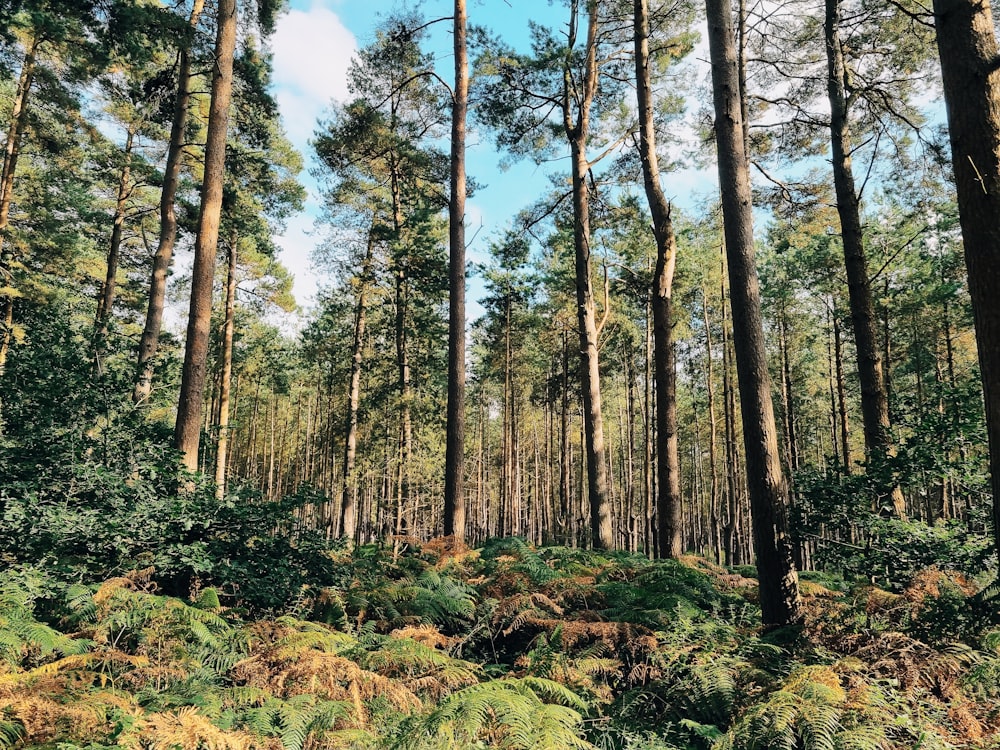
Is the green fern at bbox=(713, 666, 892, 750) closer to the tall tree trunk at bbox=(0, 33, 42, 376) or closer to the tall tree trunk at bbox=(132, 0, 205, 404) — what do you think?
the tall tree trunk at bbox=(132, 0, 205, 404)

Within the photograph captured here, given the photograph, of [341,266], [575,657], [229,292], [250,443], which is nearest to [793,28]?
[575,657]

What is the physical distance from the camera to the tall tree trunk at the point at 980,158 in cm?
342

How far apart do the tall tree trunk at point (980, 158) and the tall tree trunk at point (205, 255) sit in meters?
8.33

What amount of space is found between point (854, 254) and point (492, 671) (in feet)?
25.5

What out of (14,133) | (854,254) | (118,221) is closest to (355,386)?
(118,221)

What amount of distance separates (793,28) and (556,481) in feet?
116

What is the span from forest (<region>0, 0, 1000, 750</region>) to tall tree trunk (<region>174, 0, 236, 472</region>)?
6cm

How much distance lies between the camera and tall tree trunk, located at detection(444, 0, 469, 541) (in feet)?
32.5

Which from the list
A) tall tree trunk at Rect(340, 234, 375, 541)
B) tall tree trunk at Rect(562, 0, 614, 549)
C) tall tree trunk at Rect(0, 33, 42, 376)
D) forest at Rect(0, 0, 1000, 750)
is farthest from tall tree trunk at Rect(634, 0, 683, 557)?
tall tree trunk at Rect(0, 33, 42, 376)

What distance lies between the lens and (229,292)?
18.8 meters

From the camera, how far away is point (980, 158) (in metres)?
3.52

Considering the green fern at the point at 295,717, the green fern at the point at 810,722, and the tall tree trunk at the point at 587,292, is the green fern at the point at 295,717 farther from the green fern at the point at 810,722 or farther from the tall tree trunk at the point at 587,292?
the tall tree trunk at the point at 587,292

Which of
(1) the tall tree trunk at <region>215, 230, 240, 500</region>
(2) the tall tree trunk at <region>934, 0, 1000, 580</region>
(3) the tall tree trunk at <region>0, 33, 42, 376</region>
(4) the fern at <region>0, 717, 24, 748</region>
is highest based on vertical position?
(3) the tall tree trunk at <region>0, 33, 42, 376</region>

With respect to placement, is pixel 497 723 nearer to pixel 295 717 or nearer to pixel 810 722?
pixel 295 717
